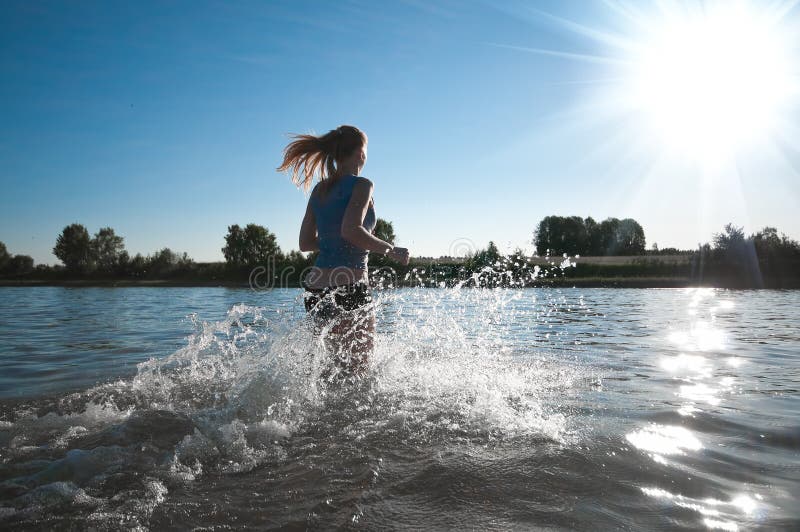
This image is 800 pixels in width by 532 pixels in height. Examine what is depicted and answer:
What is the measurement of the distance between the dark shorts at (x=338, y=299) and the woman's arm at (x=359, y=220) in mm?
389

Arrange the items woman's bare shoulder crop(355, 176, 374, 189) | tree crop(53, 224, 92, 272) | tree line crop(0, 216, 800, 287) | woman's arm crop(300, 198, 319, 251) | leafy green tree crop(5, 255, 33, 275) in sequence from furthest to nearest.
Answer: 1. tree crop(53, 224, 92, 272)
2. leafy green tree crop(5, 255, 33, 275)
3. tree line crop(0, 216, 800, 287)
4. woman's arm crop(300, 198, 319, 251)
5. woman's bare shoulder crop(355, 176, 374, 189)

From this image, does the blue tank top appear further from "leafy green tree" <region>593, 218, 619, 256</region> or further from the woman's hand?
"leafy green tree" <region>593, 218, 619, 256</region>

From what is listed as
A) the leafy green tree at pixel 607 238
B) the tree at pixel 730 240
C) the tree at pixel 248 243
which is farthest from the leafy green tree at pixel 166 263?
the leafy green tree at pixel 607 238

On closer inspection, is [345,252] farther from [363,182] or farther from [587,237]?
[587,237]

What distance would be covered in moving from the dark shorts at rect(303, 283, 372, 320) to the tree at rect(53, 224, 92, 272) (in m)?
93.9

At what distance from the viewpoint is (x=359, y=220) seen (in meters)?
3.91

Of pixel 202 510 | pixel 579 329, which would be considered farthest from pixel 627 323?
pixel 202 510

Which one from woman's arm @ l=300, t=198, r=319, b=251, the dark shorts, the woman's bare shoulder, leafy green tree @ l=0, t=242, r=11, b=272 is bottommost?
the dark shorts

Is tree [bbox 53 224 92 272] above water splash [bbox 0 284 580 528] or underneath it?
above

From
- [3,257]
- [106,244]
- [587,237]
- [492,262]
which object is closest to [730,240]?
[492,262]

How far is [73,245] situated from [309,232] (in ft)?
330

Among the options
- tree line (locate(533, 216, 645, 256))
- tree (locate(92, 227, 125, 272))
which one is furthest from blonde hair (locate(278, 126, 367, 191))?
tree line (locate(533, 216, 645, 256))

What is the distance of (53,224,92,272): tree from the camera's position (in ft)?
274

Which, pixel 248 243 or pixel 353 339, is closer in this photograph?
pixel 353 339
